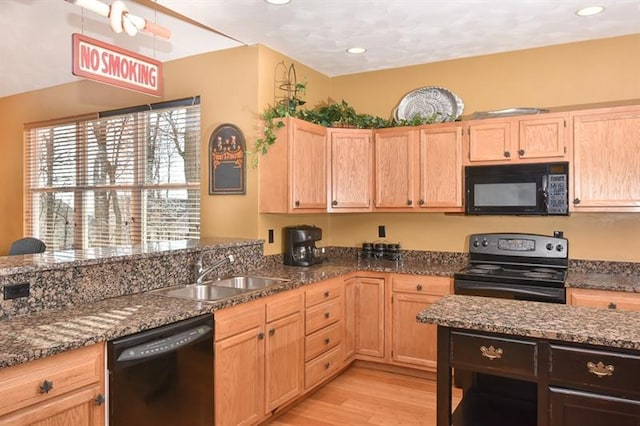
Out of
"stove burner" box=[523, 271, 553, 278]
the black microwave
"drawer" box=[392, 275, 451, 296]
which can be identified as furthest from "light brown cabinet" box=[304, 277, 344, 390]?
"stove burner" box=[523, 271, 553, 278]

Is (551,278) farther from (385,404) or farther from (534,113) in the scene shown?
(385,404)

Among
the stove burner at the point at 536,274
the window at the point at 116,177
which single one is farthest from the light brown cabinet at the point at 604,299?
the window at the point at 116,177

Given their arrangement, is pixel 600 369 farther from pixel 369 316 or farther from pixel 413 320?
pixel 369 316

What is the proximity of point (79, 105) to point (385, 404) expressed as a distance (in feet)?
14.0

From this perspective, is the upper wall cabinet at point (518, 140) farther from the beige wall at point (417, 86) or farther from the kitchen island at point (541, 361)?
the kitchen island at point (541, 361)

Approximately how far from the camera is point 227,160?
380 centimetres

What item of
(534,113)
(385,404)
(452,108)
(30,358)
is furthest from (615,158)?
(30,358)

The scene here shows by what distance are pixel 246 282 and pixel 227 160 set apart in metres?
1.10

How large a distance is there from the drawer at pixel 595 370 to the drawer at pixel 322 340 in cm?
186

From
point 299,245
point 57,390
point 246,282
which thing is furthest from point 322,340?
point 57,390

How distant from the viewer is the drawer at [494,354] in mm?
1741

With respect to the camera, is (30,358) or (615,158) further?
(615,158)

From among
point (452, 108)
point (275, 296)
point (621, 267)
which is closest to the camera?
point (275, 296)

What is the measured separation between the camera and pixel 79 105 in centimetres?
488
